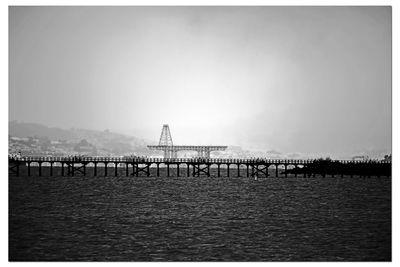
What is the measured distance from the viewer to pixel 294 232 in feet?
160

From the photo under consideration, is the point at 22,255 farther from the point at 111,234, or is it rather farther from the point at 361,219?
the point at 361,219

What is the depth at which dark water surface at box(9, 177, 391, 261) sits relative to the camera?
38.8 m

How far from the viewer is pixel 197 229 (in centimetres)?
5059

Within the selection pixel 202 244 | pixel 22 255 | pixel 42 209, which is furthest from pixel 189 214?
pixel 22 255

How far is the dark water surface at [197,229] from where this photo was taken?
→ 3878 centimetres
